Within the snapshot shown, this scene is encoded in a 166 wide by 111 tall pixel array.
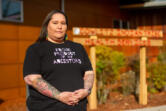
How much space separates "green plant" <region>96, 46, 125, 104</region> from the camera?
274 inches

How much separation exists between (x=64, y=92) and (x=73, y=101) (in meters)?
0.12

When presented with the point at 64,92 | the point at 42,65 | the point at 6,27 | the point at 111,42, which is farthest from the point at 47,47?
the point at 6,27

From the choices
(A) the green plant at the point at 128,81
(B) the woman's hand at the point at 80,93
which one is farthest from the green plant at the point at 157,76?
(B) the woman's hand at the point at 80,93

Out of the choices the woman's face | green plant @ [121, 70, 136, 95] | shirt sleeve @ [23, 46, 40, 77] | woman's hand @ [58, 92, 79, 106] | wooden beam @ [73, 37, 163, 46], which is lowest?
green plant @ [121, 70, 136, 95]

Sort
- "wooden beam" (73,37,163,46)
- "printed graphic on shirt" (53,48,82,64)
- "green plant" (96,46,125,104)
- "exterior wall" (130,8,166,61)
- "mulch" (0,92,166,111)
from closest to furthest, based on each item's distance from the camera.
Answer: "printed graphic on shirt" (53,48,82,64), "wooden beam" (73,37,163,46), "mulch" (0,92,166,111), "green plant" (96,46,125,104), "exterior wall" (130,8,166,61)

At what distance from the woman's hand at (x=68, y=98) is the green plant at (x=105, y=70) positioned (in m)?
4.44

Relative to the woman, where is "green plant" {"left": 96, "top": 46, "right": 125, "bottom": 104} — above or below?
below

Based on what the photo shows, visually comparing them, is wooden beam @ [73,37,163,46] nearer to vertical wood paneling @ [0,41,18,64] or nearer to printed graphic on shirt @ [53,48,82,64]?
vertical wood paneling @ [0,41,18,64]

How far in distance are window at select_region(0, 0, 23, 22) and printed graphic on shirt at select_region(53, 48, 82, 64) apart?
16.8ft

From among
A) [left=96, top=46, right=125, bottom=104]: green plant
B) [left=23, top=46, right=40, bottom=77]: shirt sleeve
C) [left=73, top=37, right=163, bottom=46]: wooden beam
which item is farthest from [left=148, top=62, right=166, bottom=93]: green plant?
[left=23, top=46, right=40, bottom=77]: shirt sleeve

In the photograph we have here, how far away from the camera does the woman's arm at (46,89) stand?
2.30 meters

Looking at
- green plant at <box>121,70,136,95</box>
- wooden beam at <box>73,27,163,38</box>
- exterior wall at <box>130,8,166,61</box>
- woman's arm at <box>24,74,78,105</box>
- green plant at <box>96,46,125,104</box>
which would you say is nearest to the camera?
woman's arm at <box>24,74,78,105</box>

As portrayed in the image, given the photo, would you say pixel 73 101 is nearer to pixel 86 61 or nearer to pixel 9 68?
pixel 86 61

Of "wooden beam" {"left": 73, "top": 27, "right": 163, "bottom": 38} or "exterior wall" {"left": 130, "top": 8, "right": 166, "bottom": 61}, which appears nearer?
"wooden beam" {"left": 73, "top": 27, "right": 163, "bottom": 38}
